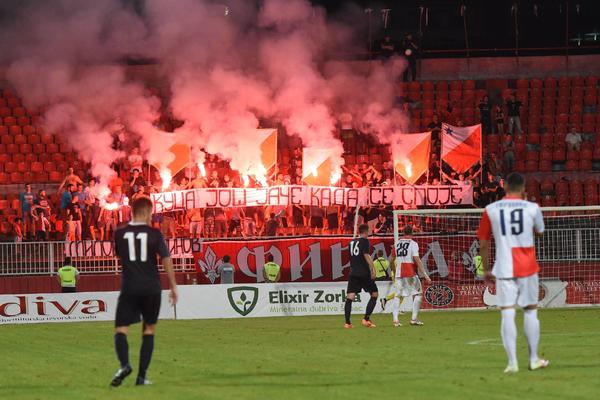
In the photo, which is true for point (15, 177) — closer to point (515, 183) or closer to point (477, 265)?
point (477, 265)

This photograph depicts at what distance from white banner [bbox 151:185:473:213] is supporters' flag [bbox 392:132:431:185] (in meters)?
1.30

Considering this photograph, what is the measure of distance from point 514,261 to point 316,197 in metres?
19.0

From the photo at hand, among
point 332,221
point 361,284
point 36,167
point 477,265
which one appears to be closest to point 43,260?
point 36,167

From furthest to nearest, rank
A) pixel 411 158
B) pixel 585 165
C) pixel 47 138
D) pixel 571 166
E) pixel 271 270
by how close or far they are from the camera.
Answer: pixel 47 138, pixel 585 165, pixel 571 166, pixel 411 158, pixel 271 270

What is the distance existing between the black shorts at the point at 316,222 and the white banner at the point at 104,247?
3768 millimetres

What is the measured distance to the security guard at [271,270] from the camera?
97.2ft

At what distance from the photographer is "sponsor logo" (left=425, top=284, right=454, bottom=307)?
27.7 m

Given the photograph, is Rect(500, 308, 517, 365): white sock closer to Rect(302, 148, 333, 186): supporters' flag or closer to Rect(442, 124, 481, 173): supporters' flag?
Rect(302, 148, 333, 186): supporters' flag

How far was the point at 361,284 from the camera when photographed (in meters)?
21.5

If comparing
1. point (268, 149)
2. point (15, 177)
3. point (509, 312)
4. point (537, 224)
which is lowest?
point (509, 312)

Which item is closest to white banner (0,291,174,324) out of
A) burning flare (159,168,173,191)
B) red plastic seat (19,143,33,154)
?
burning flare (159,168,173,191)

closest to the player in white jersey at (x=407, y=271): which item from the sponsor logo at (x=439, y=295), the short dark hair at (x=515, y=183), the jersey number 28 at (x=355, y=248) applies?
the jersey number 28 at (x=355, y=248)

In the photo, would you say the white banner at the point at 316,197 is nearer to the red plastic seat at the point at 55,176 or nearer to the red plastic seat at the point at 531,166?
the red plastic seat at the point at 531,166

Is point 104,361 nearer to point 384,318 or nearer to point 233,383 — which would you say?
point 233,383
